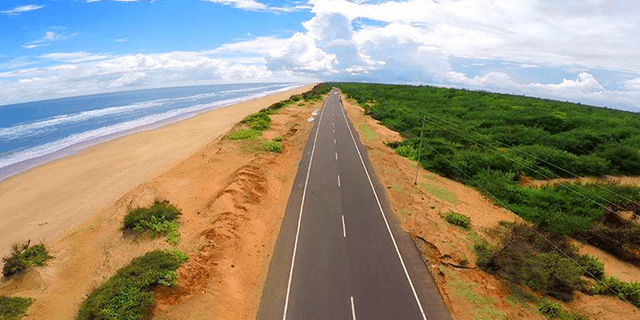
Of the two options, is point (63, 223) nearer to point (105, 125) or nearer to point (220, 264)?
point (220, 264)

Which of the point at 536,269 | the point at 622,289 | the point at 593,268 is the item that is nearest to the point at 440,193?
the point at 593,268

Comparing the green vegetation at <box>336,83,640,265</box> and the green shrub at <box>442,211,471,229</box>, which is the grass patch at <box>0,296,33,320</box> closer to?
the green shrub at <box>442,211,471,229</box>

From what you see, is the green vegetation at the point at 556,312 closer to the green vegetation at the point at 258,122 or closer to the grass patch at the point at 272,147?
the grass patch at the point at 272,147

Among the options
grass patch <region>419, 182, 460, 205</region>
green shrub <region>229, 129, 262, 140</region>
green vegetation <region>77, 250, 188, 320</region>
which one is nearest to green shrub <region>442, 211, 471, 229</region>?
grass patch <region>419, 182, 460, 205</region>

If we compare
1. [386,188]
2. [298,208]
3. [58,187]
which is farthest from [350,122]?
[58,187]

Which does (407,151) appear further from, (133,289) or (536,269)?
(133,289)

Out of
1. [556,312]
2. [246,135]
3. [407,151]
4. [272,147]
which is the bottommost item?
[556,312]

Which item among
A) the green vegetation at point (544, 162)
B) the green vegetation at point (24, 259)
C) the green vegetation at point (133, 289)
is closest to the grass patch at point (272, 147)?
the green vegetation at point (544, 162)
